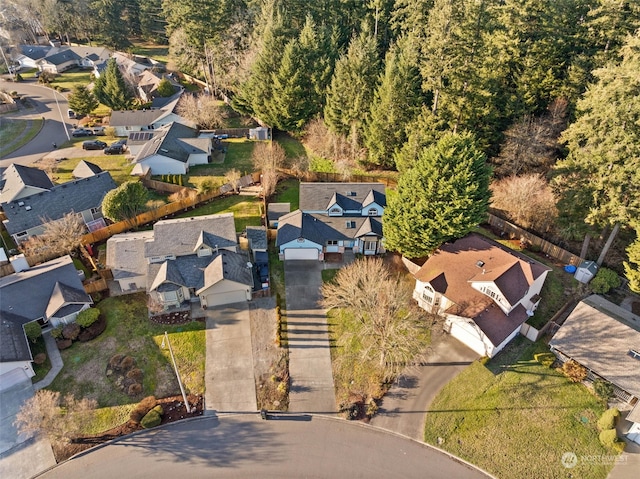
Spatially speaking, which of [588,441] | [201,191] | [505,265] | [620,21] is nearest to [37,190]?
[201,191]

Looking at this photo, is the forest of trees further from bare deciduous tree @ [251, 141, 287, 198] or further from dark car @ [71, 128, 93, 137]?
dark car @ [71, 128, 93, 137]

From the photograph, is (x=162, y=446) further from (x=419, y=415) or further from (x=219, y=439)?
(x=419, y=415)

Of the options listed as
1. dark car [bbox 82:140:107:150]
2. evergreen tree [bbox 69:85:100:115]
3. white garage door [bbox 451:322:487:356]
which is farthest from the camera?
evergreen tree [bbox 69:85:100:115]

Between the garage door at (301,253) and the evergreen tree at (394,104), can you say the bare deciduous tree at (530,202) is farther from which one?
the garage door at (301,253)

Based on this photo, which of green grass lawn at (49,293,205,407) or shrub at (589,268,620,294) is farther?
shrub at (589,268,620,294)

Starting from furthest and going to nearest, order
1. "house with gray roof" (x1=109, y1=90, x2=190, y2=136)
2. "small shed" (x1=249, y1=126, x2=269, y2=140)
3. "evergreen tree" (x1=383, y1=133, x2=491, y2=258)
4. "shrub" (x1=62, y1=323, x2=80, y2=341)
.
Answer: "house with gray roof" (x1=109, y1=90, x2=190, y2=136) < "small shed" (x1=249, y1=126, x2=269, y2=140) < "evergreen tree" (x1=383, y1=133, x2=491, y2=258) < "shrub" (x1=62, y1=323, x2=80, y2=341)

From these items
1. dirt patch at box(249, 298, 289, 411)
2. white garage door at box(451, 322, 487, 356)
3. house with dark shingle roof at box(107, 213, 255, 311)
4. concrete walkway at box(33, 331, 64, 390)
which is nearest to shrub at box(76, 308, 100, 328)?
concrete walkway at box(33, 331, 64, 390)
